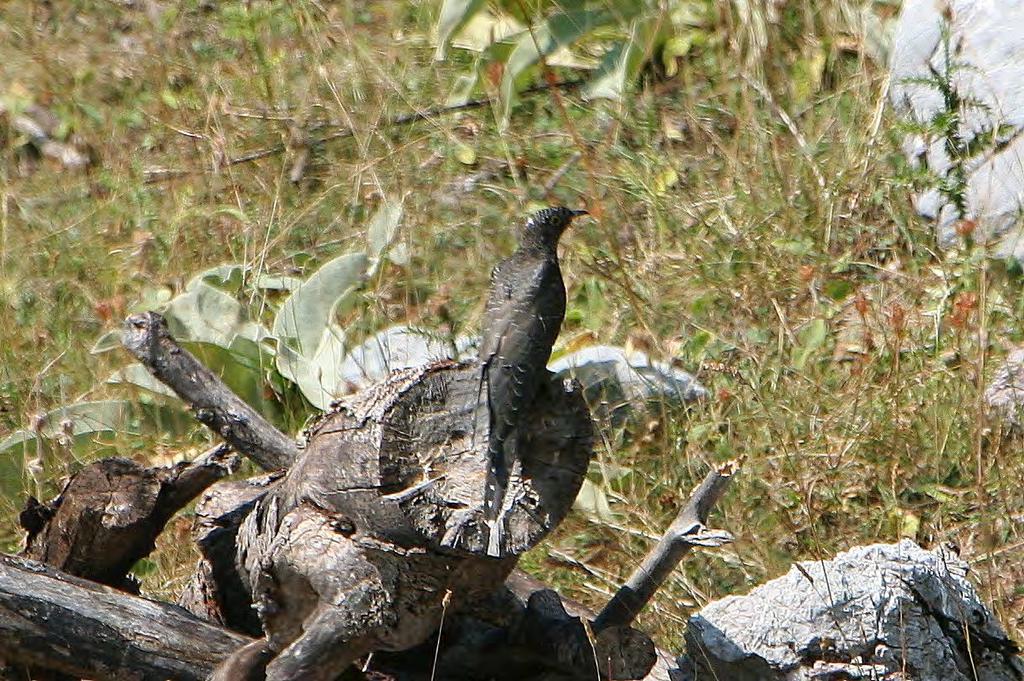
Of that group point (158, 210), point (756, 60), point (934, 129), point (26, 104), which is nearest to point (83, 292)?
point (158, 210)

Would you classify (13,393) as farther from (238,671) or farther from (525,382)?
(525,382)

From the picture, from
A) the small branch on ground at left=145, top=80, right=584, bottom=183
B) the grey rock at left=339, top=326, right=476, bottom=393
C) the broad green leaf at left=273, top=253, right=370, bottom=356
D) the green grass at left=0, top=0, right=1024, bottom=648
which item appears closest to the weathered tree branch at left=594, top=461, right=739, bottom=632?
the green grass at left=0, top=0, right=1024, bottom=648

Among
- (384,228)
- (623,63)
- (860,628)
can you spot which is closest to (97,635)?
(860,628)

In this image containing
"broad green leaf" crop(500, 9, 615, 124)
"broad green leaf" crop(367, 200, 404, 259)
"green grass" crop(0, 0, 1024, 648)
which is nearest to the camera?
"green grass" crop(0, 0, 1024, 648)

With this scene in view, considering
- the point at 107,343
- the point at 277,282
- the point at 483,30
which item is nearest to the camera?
the point at 107,343

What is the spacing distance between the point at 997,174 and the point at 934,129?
258 millimetres

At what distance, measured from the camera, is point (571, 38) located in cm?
530

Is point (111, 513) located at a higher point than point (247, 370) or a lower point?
lower

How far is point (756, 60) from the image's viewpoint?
16.8ft

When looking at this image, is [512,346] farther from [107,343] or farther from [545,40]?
[545,40]

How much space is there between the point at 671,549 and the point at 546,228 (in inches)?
26.8

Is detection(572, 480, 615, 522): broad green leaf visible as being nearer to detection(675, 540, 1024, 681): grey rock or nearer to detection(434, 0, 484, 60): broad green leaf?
detection(675, 540, 1024, 681): grey rock

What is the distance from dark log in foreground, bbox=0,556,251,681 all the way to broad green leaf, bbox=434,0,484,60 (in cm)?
327

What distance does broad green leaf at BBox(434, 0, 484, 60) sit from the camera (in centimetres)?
534
